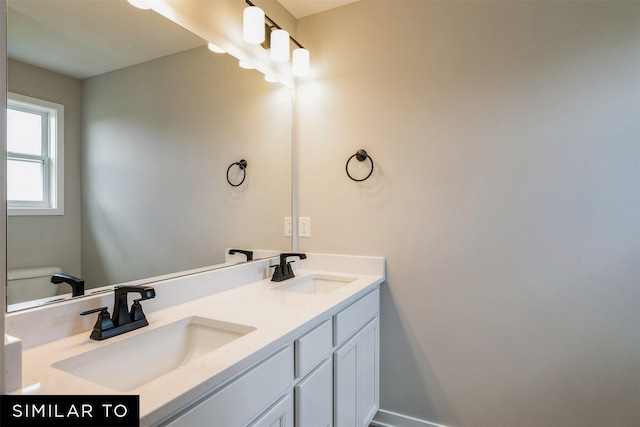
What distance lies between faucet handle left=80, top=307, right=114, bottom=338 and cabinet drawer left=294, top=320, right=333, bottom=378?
1.88 feet

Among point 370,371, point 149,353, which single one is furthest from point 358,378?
point 149,353

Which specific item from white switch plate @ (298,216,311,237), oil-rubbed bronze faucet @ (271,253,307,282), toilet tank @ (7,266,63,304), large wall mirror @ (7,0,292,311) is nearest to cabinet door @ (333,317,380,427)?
oil-rubbed bronze faucet @ (271,253,307,282)

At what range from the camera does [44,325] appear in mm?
941

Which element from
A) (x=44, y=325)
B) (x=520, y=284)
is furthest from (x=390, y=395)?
(x=44, y=325)

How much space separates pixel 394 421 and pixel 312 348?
42.1 inches

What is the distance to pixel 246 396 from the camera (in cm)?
88

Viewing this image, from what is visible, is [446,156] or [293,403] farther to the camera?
[446,156]

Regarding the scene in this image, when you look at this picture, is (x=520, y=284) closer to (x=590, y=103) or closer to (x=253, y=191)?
(x=590, y=103)

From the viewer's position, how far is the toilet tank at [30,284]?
35.5 inches

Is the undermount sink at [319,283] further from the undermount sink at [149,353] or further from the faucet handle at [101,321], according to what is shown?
A: the faucet handle at [101,321]

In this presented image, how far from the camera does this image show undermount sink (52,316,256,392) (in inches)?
35.4

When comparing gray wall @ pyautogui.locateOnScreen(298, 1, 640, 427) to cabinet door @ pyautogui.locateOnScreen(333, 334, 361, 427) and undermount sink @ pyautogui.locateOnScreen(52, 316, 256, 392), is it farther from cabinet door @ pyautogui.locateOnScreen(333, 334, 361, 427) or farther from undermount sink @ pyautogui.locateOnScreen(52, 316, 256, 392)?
undermount sink @ pyautogui.locateOnScreen(52, 316, 256, 392)

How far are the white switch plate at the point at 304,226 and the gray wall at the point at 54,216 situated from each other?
1248 millimetres

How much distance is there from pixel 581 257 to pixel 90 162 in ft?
6.69
